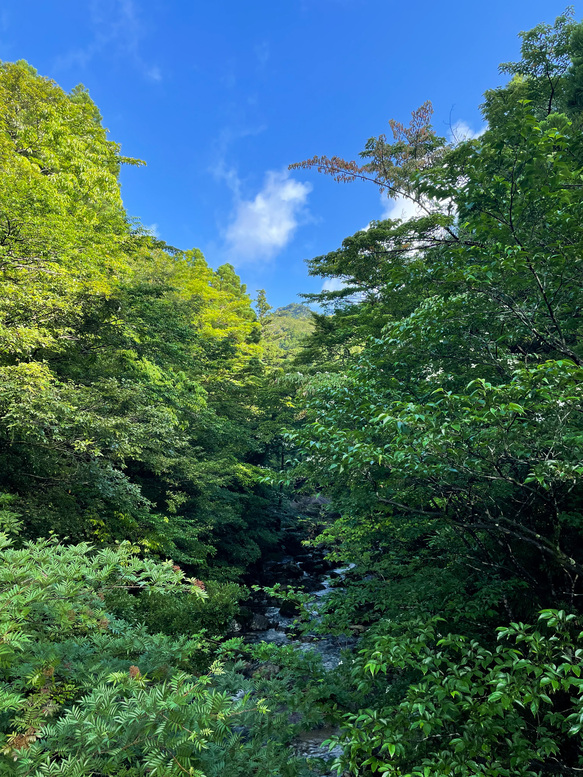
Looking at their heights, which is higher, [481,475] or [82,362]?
[82,362]

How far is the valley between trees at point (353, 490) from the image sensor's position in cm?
238

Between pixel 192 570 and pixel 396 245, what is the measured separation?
13.2 metres

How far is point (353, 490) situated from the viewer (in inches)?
196

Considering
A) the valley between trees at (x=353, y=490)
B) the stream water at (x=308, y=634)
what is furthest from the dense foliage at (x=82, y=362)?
the stream water at (x=308, y=634)

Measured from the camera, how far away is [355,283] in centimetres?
1463

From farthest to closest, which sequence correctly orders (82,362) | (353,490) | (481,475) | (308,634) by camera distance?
(82,362) < (308,634) < (353,490) < (481,475)

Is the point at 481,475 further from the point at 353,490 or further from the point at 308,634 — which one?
the point at 308,634

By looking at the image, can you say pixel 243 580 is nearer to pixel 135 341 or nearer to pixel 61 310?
pixel 135 341

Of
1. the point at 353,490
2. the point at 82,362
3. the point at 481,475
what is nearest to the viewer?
the point at 481,475

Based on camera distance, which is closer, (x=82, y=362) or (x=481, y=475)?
(x=481, y=475)

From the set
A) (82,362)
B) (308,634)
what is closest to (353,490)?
(308,634)

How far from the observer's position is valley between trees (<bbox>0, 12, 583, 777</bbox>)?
93.9 inches

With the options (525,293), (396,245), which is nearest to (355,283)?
(396,245)

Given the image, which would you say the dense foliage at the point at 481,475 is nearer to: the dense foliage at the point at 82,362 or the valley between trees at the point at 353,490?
the valley between trees at the point at 353,490
